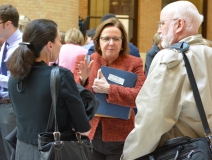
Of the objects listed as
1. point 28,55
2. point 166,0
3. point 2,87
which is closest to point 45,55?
point 28,55

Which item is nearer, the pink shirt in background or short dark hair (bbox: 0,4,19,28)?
short dark hair (bbox: 0,4,19,28)

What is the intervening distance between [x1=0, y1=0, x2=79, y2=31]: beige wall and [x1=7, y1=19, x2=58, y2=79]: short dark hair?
7213 mm

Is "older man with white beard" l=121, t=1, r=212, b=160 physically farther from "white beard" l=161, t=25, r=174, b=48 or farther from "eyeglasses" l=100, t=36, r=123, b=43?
"eyeglasses" l=100, t=36, r=123, b=43

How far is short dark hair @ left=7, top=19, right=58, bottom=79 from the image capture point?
282cm

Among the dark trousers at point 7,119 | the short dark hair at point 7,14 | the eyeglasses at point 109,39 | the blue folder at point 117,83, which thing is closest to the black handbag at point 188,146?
the blue folder at point 117,83

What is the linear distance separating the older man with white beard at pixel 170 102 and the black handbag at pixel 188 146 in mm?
34

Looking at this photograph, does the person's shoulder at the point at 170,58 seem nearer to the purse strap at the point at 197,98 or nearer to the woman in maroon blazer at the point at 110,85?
the purse strap at the point at 197,98

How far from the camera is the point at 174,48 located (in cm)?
267

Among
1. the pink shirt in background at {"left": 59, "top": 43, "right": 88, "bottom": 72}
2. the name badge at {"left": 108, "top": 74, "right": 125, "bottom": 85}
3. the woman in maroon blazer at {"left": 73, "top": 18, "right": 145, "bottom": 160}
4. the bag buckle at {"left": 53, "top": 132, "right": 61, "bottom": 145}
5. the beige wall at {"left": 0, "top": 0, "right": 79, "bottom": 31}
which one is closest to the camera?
the bag buckle at {"left": 53, "top": 132, "right": 61, "bottom": 145}

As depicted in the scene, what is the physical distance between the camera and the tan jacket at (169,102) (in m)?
2.56

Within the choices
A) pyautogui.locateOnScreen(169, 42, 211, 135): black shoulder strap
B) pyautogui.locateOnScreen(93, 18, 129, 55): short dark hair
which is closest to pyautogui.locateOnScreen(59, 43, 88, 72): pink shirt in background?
pyautogui.locateOnScreen(93, 18, 129, 55): short dark hair

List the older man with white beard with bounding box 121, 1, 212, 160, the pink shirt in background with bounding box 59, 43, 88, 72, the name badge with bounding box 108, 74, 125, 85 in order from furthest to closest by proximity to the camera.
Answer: the pink shirt in background with bounding box 59, 43, 88, 72, the name badge with bounding box 108, 74, 125, 85, the older man with white beard with bounding box 121, 1, 212, 160

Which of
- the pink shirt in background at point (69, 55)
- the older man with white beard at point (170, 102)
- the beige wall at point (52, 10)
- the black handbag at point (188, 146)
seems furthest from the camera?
the beige wall at point (52, 10)

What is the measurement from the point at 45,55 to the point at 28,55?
14 centimetres
